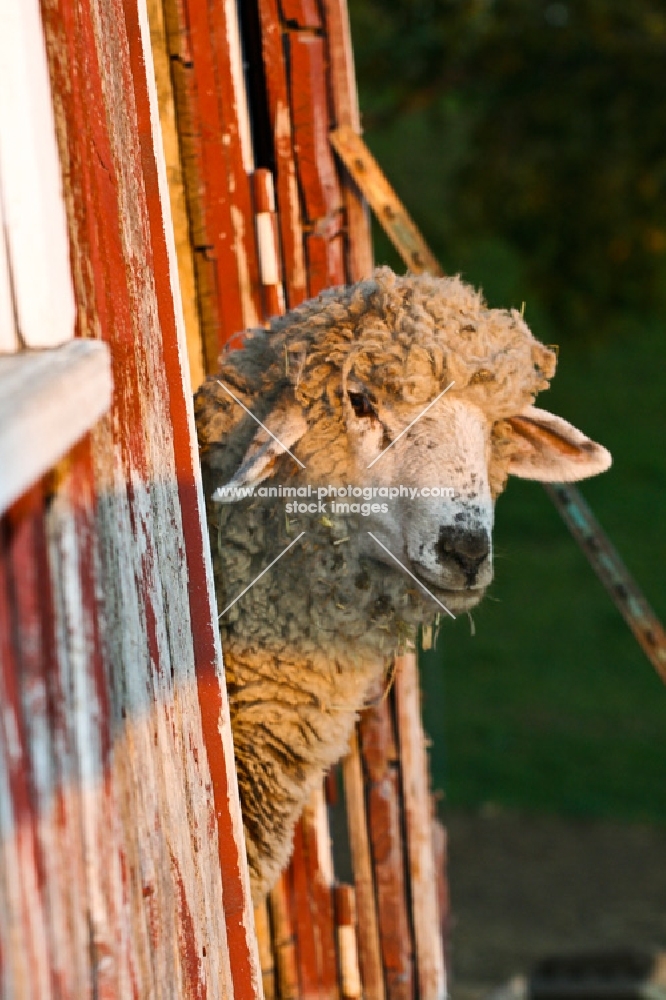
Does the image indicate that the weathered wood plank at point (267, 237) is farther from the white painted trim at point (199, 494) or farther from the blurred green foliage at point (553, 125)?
the blurred green foliage at point (553, 125)

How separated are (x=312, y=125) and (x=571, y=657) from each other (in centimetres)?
916

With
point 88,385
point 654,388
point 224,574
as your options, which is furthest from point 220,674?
point 654,388

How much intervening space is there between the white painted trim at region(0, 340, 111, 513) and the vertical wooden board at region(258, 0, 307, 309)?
237 cm

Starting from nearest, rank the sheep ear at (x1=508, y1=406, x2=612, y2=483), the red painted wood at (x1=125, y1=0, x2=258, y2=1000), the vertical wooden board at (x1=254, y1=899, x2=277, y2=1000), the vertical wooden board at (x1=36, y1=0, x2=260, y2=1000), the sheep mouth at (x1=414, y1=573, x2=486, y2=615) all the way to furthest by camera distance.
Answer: the vertical wooden board at (x1=36, y1=0, x2=260, y2=1000), the red painted wood at (x1=125, y1=0, x2=258, y2=1000), the sheep mouth at (x1=414, y1=573, x2=486, y2=615), the sheep ear at (x1=508, y1=406, x2=612, y2=483), the vertical wooden board at (x1=254, y1=899, x2=277, y2=1000)

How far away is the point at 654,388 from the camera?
50.0 feet

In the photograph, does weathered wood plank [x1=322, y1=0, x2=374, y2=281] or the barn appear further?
weathered wood plank [x1=322, y1=0, x2=374, y2=281]

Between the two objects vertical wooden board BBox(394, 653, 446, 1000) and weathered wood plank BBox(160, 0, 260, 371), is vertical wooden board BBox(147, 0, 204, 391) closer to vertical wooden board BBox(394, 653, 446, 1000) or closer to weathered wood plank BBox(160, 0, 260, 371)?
weathered wood plank BBox(160, 0, 260, 371)

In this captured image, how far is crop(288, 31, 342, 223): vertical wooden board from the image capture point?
12.6 feet

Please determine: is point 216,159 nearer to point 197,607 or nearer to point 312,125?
point 312,125

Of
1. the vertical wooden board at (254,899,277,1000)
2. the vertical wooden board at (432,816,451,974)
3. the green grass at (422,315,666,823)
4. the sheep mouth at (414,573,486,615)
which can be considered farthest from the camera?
the green grass at (422,315,666,823)

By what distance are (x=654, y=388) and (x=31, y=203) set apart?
568 inches

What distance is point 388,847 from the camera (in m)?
4.24

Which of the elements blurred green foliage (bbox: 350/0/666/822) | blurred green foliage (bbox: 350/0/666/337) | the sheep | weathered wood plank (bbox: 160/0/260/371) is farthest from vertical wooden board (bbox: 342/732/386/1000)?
blurred green foliage (bbox: 350/0/666/337)

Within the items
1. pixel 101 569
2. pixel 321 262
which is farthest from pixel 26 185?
pixel 321 262
